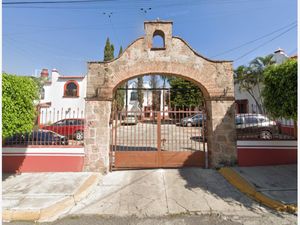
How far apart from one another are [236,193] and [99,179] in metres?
4.14

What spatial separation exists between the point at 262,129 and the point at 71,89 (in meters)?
18.6

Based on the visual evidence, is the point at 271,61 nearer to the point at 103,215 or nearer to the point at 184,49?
the point at 184,49

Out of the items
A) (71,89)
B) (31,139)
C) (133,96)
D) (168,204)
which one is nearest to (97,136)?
(31,139)

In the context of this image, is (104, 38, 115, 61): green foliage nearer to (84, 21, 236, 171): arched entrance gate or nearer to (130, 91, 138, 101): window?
(130, 91, 138, 101): window

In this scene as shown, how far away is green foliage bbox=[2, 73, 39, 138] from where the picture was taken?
528 centimetres

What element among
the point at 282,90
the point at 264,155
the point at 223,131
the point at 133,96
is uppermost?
the point at 133,96

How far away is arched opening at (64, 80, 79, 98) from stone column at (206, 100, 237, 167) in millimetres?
17407

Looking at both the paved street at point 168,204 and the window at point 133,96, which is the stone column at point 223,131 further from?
the window at point 133,96

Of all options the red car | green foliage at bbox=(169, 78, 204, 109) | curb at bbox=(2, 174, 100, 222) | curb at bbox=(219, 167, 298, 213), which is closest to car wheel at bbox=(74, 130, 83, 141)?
the red car

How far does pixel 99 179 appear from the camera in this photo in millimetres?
6480

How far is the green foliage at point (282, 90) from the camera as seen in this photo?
15.5ft

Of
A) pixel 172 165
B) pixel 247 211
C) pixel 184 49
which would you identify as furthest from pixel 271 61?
pixel 247 211

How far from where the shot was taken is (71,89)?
21391 mm

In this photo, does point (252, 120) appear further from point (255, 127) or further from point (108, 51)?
point (108, 51)
